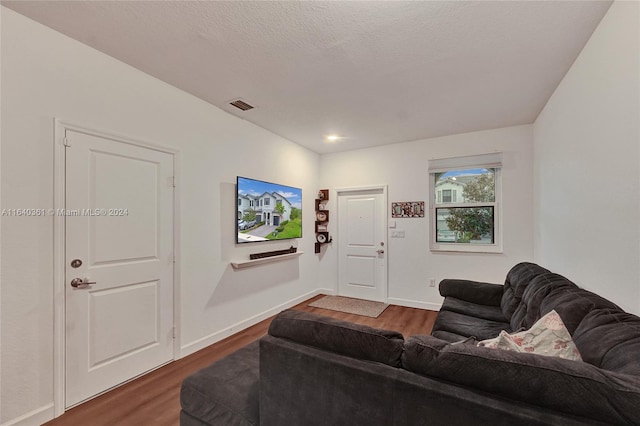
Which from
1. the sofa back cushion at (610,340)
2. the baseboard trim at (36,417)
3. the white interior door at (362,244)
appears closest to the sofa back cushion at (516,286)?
the sofa back cushion at (610,340)

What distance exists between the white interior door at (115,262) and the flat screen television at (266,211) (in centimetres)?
87

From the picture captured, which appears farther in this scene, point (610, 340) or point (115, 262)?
point (115, 262)

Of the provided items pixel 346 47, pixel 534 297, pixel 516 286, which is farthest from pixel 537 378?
pixel 346 47

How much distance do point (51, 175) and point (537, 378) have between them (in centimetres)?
278

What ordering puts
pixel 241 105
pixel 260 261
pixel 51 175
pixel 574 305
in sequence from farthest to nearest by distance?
pixel 260 261 → pixel 241 105 → pixel 51 175 → pixel 574 305

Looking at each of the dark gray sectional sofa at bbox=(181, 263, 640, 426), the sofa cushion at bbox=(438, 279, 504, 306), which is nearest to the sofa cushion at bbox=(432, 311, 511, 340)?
the sofa cushion at bbox=(438, 279, 504, 306)

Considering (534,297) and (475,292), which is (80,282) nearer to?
(534,297)

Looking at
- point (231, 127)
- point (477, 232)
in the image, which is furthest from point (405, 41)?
point (477, 232)

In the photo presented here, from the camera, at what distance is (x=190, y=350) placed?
270 centimetres

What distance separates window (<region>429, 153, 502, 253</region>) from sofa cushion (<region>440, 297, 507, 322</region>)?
1.34 metres

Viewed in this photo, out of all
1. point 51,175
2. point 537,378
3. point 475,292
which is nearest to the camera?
point 537,378

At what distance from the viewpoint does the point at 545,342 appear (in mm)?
1173

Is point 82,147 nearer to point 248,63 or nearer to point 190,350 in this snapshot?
point 248,63

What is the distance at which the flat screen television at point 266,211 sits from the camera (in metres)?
3.30
